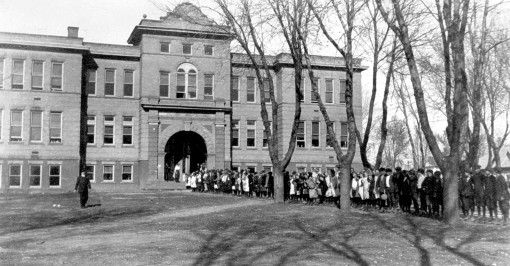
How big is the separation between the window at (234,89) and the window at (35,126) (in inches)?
618

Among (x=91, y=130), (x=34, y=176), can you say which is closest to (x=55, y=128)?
(x=91, y=130)


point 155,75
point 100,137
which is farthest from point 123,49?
point 100,137

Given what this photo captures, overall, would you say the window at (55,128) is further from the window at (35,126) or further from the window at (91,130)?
the window at (91,130)

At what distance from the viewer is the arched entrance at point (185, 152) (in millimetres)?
45812

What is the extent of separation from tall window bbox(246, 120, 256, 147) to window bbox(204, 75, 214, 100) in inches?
184

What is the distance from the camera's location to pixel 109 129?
44.3 m

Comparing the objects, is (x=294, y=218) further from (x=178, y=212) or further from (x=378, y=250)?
(x=378, y=250)

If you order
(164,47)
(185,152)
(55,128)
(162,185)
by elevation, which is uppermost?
(164,47)

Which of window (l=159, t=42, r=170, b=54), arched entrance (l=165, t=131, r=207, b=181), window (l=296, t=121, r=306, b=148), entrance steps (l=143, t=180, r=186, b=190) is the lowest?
entrance steps (l=143, t=180, r=186, b=190)

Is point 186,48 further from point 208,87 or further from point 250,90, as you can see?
point 250,90

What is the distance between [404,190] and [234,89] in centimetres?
2949

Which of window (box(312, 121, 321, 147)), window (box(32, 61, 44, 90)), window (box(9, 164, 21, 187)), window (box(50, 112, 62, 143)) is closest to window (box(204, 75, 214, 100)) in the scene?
window (box(312, 121, 321, 147))

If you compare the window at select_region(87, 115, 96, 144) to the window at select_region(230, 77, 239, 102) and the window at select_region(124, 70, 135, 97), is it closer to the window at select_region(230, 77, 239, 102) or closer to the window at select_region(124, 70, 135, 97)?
the window at select_region(124, 70, 135, 97)

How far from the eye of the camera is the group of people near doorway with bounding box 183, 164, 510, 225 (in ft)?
59.5
